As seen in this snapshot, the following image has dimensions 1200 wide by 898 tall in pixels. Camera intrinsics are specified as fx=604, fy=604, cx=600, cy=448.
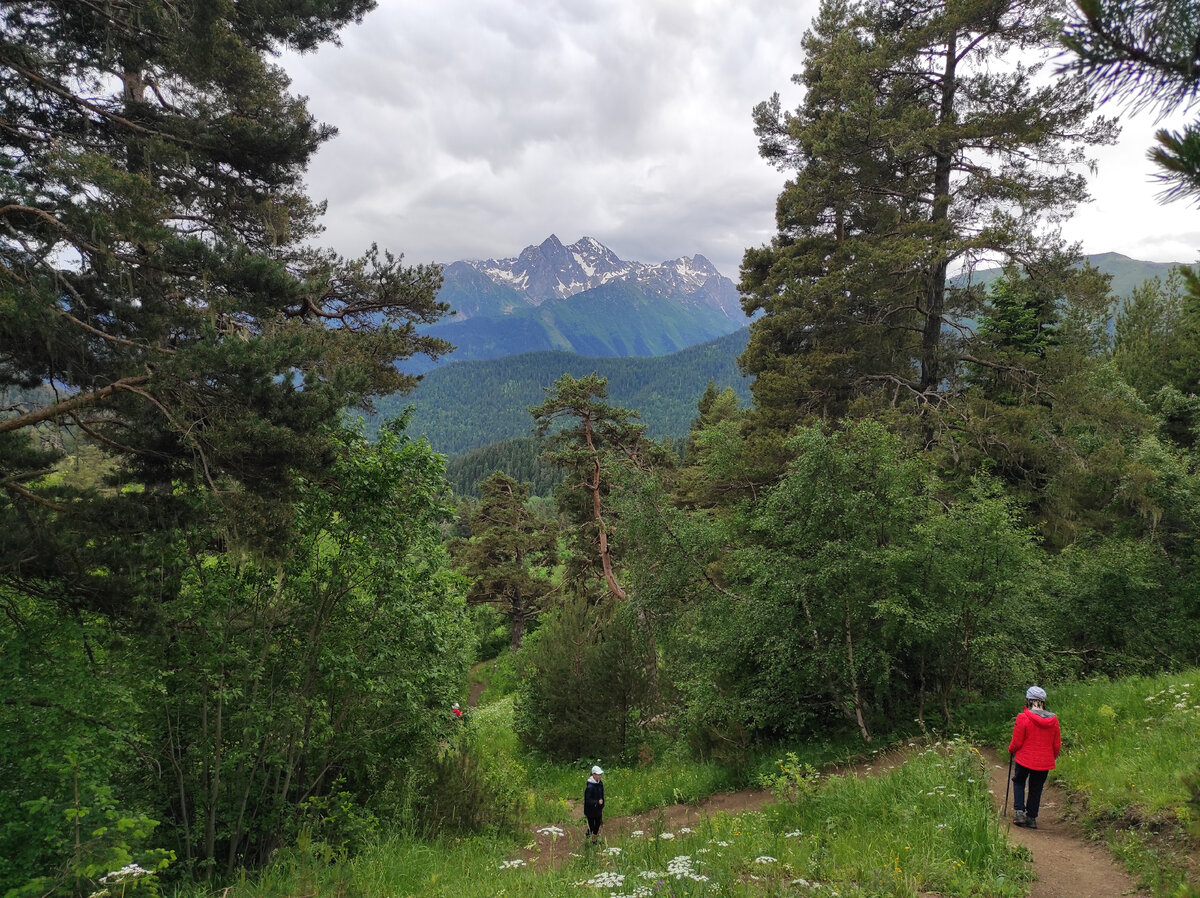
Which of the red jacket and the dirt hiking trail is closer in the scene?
the dirt hiking trail

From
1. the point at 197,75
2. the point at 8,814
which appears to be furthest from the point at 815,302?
the point at 8,814

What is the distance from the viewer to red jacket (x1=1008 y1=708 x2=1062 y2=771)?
670 cm

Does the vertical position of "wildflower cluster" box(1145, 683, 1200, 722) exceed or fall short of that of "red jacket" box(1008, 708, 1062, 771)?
it exceeds it

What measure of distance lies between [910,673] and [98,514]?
42.6ft

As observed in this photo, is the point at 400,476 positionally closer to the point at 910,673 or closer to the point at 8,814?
the point at 8,814

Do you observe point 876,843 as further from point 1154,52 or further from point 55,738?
point 55,738

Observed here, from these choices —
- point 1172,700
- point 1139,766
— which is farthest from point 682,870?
point 1172,700

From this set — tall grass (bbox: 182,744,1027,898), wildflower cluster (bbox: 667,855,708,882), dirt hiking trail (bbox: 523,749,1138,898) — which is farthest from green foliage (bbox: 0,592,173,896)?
dirt hiking trail (bbox: 523,749,1138,898)

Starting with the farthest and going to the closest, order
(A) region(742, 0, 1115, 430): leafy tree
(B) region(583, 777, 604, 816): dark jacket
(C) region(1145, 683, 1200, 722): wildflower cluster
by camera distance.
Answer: (A) region(742, 0, 1115, 430): leafy tree < (B) region(583, 777, 604, 816): dark jacket < (C) region(1145, 683, 1200, 722): wildflower cluster

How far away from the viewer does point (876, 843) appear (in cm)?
616

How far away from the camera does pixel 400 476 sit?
8484mm

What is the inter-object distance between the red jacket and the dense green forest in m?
2.60

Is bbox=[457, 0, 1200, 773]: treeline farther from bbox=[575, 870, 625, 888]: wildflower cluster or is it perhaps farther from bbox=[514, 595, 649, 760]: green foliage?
Result: bbox=[575, 870, 625, 888]: wildflower cluster

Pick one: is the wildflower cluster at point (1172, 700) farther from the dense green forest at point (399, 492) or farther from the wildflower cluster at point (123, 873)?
the wildflower cluster at point (123, 873)
